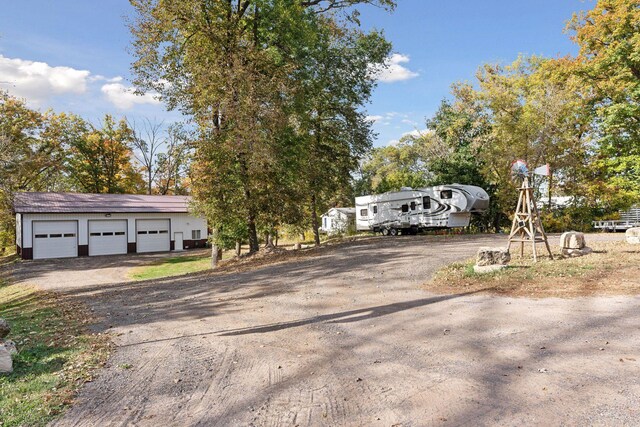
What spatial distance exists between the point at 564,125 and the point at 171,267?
2402cm

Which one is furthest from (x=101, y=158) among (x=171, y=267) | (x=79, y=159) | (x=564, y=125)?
(x=564, y=125)

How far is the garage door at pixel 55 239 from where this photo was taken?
80.0 feet

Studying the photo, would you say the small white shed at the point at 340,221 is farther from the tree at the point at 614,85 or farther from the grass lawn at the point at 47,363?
the grass lawn at the point at 47,363

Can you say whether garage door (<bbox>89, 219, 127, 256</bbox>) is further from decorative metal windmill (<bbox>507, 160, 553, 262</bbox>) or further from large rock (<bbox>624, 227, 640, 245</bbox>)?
large rock (<bbox>624, 227, 640, 245</bbox>)

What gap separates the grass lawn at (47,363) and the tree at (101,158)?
3144 cm

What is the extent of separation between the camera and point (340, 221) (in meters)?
33.7

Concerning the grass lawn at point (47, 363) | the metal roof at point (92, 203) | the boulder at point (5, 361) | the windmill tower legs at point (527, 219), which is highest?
the metal roof at point (92, 203)

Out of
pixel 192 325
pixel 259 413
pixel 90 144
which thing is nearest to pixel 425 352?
pixel 259 413

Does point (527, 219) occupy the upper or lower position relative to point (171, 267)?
upper

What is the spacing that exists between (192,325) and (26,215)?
23.1 m

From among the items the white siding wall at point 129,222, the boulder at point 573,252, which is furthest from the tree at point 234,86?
the white siding wall at point 129,222

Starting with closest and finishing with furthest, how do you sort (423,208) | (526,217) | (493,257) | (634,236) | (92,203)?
1. (493,257)
2. (526,217)
3. (634,236)
4. (423,208)
5. (92,203)

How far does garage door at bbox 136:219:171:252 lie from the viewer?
92.5 feet

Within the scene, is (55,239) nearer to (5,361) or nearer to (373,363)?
(5,361)
